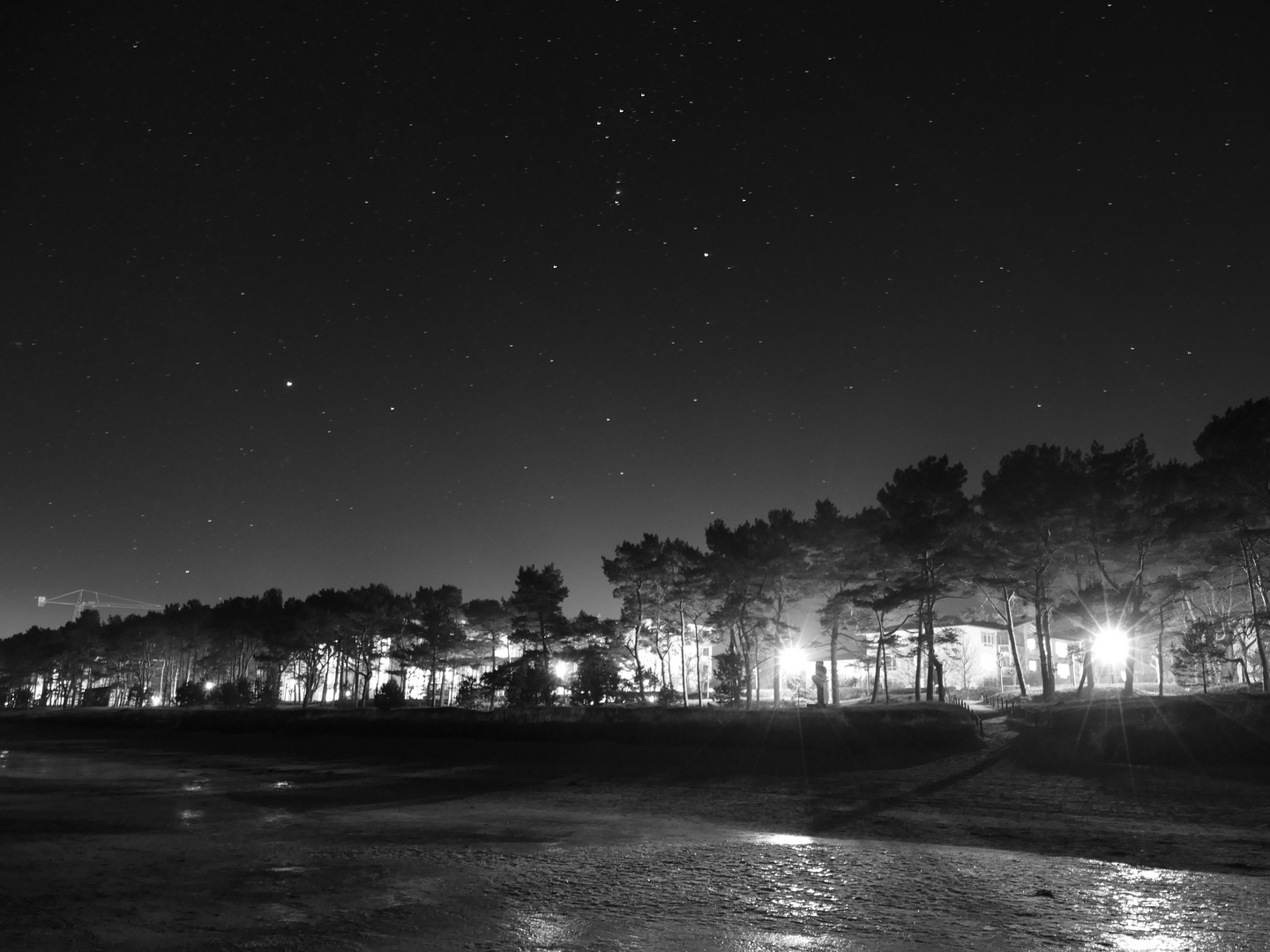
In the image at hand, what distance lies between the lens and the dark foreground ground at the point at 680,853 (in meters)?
11.2

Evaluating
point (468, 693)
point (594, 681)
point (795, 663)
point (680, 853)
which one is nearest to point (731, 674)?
point (594, 681)

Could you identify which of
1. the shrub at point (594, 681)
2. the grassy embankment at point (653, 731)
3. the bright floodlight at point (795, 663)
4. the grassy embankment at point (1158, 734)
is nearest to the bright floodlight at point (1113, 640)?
the grassy embankment at point (1158, 734)

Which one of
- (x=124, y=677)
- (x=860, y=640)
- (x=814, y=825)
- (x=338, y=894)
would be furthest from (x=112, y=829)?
(x=124, y=677)

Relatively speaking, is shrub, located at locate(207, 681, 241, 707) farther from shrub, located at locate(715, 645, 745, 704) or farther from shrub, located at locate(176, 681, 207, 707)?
shrub, located at locate(715, 645, 745, 704)

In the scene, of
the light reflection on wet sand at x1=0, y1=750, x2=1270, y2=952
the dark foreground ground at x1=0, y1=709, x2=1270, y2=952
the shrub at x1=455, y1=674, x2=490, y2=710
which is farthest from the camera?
the shrub at x1=455, y1=674, x2=490, y2=710

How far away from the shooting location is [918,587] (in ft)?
129

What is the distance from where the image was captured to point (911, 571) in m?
41.4

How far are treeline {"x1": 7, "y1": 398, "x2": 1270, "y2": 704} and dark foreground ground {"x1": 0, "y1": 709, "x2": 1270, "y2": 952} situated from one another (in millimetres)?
9031

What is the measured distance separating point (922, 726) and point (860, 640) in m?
Result: 16.7

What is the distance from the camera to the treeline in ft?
116

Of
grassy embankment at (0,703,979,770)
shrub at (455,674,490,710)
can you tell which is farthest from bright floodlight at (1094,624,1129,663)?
shrub at (455,674,490,710)

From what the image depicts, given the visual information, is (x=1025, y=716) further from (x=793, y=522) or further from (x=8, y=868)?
(x=8, y=868)

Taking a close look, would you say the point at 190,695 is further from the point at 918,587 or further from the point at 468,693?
the point at 918,587

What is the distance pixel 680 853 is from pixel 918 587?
2582cm
